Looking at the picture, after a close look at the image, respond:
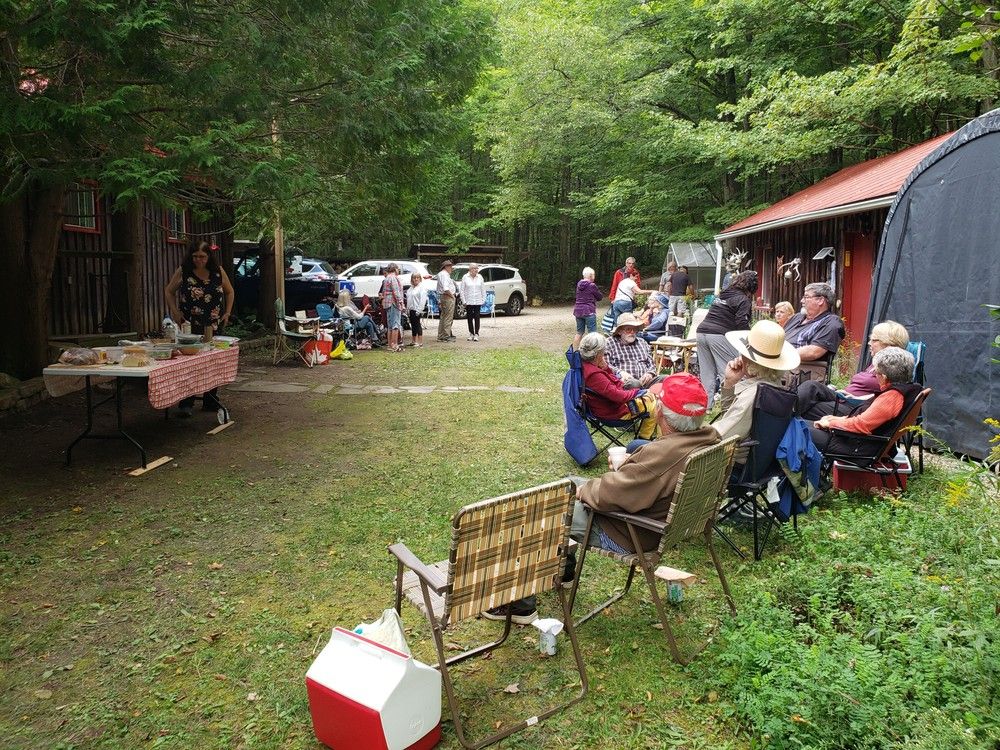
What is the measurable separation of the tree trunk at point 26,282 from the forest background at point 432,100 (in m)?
0.03

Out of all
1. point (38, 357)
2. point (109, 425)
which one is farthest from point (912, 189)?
point (38, 357)

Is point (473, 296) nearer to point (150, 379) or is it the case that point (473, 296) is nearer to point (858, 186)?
point (858, 186)

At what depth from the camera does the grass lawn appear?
8.55 feet

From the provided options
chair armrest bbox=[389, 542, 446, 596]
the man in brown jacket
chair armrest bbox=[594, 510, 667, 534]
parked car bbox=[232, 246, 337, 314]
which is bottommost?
chair armrest bbox=[389, 542, 446, 596]

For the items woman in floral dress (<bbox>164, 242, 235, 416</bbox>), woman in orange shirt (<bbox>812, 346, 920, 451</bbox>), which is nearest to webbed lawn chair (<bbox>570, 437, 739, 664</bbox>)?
woman in orange shirt (<bbox>812, 346, 920, 451</bbox>)

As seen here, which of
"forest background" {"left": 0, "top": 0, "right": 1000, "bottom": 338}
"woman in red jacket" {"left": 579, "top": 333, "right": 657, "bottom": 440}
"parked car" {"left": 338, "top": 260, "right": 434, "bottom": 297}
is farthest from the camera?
"parked car" {"left": 338, "top": 260, "right": 434, "bottom": 297}

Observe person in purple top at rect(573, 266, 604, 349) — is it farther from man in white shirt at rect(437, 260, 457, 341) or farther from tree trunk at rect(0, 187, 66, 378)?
tree trunk at rect(0, 187, 66, 378)

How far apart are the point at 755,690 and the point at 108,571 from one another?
3.39 m

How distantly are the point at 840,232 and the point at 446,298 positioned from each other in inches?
281

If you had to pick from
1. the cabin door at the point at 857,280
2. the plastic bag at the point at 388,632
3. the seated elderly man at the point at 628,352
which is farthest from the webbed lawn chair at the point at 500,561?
the cabin door at the point at 857,280

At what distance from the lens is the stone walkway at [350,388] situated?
360 inches

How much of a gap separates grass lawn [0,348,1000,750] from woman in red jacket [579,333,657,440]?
1000 millimetres

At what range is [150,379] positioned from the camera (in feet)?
18.1

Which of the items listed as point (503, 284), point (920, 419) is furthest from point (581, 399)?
point (503, 284)
